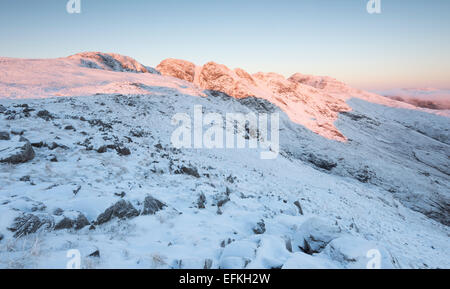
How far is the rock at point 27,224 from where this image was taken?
3467 millimetres

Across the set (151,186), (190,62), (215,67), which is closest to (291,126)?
(215,67)

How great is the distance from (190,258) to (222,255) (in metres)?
0.59

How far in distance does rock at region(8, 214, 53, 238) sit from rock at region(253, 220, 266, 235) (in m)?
4.59

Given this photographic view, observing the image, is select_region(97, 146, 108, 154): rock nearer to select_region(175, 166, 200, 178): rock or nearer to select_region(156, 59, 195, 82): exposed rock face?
select_region(175, 166, 200, 178): rock

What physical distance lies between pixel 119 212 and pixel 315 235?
4.80m

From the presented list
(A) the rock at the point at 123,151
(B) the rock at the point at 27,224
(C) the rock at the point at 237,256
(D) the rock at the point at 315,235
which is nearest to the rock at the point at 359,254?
(D) the rock at the point at 315,235

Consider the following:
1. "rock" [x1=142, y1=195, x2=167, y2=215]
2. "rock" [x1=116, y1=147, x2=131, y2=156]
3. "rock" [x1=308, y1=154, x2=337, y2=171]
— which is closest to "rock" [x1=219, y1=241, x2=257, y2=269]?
"rock" [x1=142, y1=195, x2=167, y2=215]

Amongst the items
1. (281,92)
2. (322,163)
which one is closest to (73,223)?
(322,163)

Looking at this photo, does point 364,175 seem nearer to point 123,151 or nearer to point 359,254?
point 359,254

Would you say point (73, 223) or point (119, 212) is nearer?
point (73, 223)

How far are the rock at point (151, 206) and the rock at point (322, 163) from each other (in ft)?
86.3

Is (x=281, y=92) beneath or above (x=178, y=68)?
beneath

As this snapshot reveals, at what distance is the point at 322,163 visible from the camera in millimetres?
27750

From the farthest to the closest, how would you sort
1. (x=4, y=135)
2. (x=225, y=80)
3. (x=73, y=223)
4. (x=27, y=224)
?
(x=225, y=80) < (x=4, y=135) < (x=73, y=223) < (x=27, y=224)
